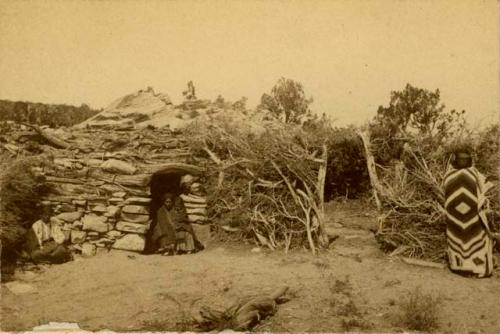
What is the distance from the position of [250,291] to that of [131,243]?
304 cm

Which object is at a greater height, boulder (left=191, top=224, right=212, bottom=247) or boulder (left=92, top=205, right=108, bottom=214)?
boulder (left=92, top=205, right=108, bottom=214)

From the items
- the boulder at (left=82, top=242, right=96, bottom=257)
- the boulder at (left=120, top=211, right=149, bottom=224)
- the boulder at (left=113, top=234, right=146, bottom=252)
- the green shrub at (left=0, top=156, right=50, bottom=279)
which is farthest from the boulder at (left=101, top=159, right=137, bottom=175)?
the boulder at (left=82, top=242, right=96, bottom=257)

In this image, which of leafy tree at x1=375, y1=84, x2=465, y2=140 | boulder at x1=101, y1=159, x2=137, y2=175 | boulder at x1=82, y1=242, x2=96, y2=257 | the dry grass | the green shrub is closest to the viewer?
the dry grass

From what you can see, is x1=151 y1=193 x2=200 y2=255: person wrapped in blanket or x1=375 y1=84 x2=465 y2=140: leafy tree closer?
x1=151 y1=193 x2=200 y2=255: person wrapped in blanket

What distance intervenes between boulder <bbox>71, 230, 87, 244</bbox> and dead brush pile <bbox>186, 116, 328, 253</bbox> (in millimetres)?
2557

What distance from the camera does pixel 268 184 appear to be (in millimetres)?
8875

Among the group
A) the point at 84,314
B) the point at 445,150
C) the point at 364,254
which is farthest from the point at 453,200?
the point at 84,314

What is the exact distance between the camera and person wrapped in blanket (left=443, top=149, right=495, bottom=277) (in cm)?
623

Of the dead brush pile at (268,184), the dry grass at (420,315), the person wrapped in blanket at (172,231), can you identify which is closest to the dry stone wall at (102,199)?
the person wrapped in blanket at (172,231)

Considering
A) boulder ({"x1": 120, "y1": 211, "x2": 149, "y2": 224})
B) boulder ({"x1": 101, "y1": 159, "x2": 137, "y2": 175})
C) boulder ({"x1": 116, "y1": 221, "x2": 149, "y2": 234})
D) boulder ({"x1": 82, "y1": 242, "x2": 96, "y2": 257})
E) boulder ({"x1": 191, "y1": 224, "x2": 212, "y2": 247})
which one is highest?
boulder ({"x1": 101, "y1": 159, "x2": 137, "y2": 175})

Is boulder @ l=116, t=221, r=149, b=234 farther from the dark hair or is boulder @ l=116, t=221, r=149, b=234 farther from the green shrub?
the dark hair

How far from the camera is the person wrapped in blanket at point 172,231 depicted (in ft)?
27.5

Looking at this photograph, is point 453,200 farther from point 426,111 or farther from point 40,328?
point 426,111

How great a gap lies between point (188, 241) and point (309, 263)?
8.23ft
